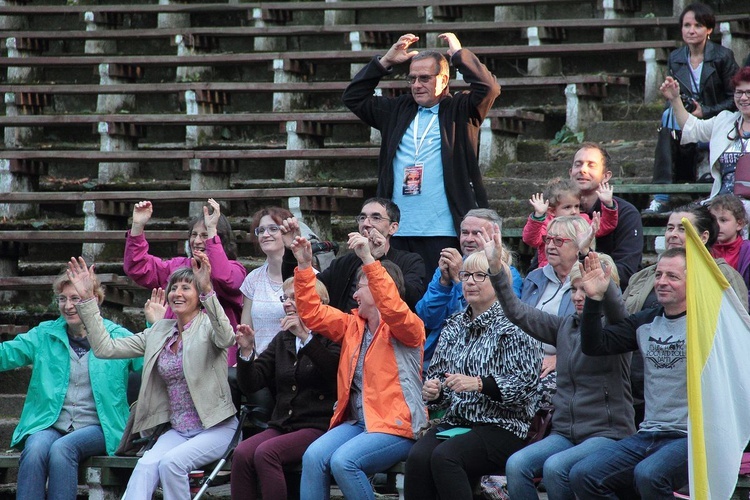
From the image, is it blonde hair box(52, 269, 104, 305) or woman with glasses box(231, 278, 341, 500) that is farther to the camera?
blonde hair box(52, 269, 104, 305)

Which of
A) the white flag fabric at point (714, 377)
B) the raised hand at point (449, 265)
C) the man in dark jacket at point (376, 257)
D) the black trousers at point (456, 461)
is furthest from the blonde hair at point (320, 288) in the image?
the white flag fabric at point (714, 377)

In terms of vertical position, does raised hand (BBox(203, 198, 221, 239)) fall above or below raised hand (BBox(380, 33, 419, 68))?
below

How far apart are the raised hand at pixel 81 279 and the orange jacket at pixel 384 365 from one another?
1246 mm

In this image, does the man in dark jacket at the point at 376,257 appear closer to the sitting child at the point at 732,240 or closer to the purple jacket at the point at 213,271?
the purple jacket at the point at 213,271

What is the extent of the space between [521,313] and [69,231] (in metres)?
4.85

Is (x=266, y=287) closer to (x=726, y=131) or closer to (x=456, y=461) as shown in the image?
(x=456, y=461)

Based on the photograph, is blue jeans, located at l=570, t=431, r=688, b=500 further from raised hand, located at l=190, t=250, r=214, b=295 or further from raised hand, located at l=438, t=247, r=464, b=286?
raised hand, located at l=190, t=250, r=214, b=295

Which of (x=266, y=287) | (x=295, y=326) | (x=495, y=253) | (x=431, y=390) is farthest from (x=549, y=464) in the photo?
(x=266, y=287)

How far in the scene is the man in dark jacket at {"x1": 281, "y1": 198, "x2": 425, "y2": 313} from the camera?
6.70 m

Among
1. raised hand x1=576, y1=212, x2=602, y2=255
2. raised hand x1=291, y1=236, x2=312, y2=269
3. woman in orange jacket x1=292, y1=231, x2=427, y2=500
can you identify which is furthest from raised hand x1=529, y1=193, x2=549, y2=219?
raised hand x1=291, y1=236, x2=312, y2=269

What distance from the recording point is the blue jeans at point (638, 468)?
526 centimetres

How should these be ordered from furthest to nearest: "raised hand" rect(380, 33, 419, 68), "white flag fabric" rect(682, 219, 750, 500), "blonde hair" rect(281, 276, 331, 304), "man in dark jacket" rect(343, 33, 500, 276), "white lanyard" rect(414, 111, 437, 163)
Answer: "raised hand" rect(380, 33, 419, 68) < "white lanyard" rect(414, 111, 437, 163) < "man in dark jacket" rect(343, 33, 500, 276) < "blonde hair" rect(281, 276, 331, 304) < "white flag fabric" rect(682, 219, 750, 500)

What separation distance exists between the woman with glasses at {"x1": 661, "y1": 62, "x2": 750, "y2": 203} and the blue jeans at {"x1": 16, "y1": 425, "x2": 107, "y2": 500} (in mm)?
3758

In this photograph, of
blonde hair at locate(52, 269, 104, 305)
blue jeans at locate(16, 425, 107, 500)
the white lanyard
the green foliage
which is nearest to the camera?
blue jeans at locate(16, 425, 107, 500)
